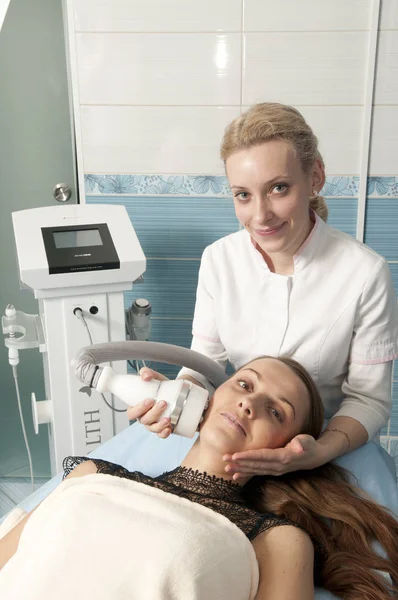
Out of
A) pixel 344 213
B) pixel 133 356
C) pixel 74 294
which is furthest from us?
pixel 344 213

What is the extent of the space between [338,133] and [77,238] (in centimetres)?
111

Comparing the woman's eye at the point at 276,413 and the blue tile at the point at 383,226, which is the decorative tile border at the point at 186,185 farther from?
the woman's eye at the point at 276,413

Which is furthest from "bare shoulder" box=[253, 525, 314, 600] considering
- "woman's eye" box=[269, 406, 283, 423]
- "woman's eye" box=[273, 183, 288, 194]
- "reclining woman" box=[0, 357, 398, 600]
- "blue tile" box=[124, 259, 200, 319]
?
"blue tile" box=[124, 259, 200, 319]

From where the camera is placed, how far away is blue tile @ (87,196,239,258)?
109 inches

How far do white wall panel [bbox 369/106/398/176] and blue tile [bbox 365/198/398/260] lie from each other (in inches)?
4.7

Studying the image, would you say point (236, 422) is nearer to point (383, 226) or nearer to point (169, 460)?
point (169, 460)

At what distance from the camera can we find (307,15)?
8.26 feet

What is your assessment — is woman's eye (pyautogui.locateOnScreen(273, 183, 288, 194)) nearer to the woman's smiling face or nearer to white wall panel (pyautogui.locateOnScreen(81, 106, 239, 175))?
the woman's smiling face

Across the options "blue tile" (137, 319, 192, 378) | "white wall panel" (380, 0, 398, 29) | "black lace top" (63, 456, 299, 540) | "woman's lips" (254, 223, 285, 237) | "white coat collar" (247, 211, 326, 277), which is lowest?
→ "blue tile" (137, 319, 192, 378)

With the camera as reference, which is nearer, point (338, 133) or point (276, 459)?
point (276, 459)

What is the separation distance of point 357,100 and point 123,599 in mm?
2000

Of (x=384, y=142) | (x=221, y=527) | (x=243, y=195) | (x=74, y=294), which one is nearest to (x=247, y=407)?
(x=221, y=527)

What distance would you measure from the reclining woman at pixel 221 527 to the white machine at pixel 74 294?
57cm

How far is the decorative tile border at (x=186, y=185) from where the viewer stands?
269 cm
